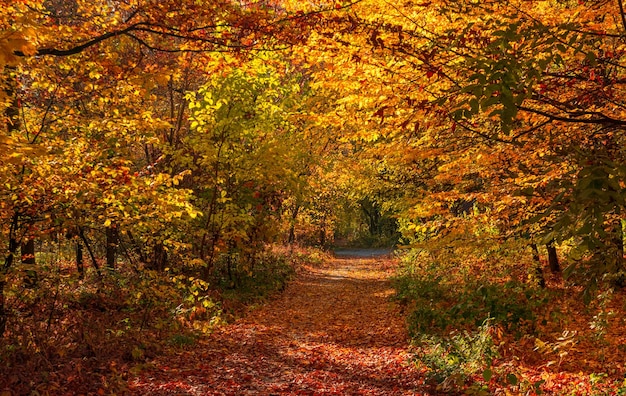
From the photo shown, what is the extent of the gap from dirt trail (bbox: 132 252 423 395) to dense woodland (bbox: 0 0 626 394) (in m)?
0.61

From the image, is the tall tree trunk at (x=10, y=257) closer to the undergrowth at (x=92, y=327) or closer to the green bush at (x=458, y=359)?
the undergrowth at (x=92, y=327)

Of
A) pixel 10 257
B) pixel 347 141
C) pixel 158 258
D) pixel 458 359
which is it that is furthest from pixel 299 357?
pixel 158 258

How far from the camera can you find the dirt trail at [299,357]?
6984 mm

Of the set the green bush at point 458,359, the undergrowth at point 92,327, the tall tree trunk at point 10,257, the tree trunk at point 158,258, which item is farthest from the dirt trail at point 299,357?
the tree trunk at point 158,258

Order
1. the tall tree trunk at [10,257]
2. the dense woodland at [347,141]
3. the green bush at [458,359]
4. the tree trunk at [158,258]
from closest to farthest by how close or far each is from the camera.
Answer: the dense woodland at [347,141], the green bush at [458,359], the tall tree trunk at [10,257], the tree trunk at [158,258]

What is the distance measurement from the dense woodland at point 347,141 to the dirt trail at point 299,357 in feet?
2.01

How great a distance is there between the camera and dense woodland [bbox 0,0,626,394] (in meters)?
3.92

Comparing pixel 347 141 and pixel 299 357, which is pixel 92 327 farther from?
pixel 347 141

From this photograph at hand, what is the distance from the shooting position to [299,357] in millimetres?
8758

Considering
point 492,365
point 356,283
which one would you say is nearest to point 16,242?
point 492,365

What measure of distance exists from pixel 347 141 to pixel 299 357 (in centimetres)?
409

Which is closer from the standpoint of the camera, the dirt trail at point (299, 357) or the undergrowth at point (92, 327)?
the undergrowth at point (92, 327)

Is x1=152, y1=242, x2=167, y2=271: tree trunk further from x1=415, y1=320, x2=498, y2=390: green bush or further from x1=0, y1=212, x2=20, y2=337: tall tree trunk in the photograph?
x1=415, y1=320, x2=498, y2=390: green bush

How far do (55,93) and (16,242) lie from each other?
2.79m
